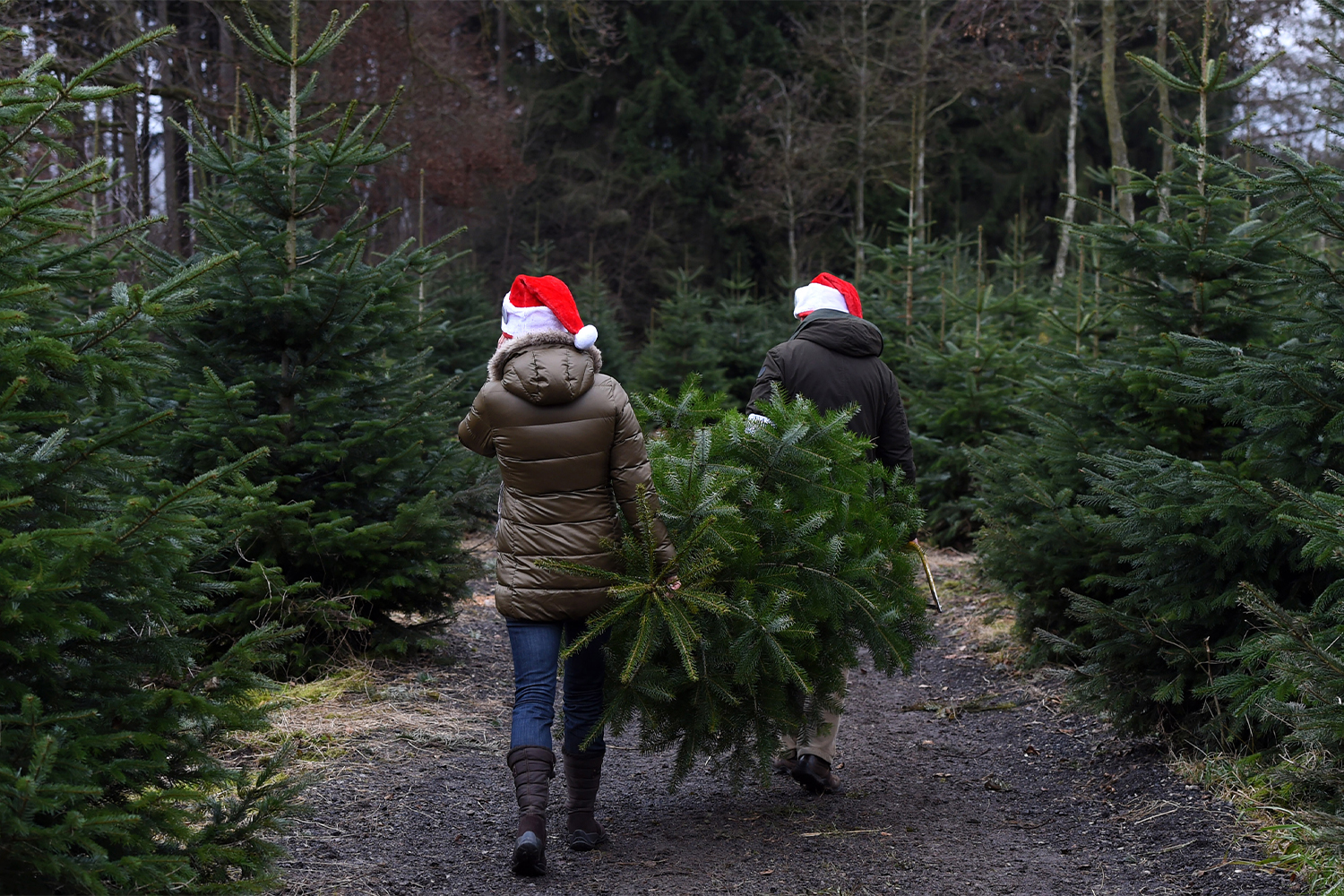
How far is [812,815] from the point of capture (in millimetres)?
4684

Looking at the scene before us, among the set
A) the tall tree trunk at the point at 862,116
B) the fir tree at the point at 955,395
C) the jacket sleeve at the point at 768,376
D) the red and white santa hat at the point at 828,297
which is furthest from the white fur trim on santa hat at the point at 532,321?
the tall tree trunk at the point at 862,116

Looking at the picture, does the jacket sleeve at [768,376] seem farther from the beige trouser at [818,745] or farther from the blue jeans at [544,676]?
the blue jeans at [544,676]

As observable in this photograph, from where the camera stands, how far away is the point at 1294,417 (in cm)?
448

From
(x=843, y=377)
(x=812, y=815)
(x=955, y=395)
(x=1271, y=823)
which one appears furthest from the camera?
(x=955, y=395)

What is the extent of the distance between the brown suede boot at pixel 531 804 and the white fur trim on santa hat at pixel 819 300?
2.66 meters

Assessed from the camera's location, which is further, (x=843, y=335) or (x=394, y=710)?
(x=394, y=710)

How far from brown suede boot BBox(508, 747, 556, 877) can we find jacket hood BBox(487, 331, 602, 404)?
4.21 feet

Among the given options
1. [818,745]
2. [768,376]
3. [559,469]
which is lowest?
[818,745]

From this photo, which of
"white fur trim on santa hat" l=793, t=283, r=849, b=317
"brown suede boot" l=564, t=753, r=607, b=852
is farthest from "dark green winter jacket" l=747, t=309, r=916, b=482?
"brown suede boot" l=564, t=753, r=607, b=852

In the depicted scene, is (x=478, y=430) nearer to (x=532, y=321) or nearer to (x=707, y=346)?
(x=532, y=321)

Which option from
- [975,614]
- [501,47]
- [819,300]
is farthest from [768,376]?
[501,47]

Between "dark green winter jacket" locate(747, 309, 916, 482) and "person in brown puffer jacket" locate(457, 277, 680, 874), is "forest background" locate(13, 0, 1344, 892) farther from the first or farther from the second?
"dark green winter jacket" locate(747, 309, 916, 482)

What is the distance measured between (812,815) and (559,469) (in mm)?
Result: 1932

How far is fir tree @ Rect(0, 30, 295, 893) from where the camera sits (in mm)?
2471
